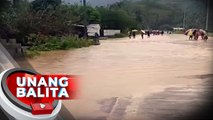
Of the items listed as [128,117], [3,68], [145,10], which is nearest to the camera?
[3,68]

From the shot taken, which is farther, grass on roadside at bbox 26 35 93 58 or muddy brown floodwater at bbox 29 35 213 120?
muddy brown floodwater at bbox 29 35 213 120

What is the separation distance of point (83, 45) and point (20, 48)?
1.01 ft

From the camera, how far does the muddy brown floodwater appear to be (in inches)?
92.0

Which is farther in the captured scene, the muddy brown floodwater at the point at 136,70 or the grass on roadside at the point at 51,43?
the muddy brown floodwater at the point at 136,70

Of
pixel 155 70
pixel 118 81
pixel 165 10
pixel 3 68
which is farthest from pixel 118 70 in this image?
pixel 3 68

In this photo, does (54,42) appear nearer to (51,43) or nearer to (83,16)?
(51,43)

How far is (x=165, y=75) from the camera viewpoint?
251 centimetres

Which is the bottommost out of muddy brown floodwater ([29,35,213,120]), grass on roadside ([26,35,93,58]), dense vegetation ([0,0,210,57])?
muddy brown floodwater ([29,35,213,120])

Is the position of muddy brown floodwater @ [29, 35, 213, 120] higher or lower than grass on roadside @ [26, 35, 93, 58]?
lower

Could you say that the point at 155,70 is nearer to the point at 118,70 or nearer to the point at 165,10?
the point at 118,70

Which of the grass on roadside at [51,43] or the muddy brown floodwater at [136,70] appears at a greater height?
the grass on roadside at [51,43]

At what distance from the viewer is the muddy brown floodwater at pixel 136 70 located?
234cm

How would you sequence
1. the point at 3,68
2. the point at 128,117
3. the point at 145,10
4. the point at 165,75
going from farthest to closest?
1. the point at 128,117
2. the point at 165,75
3. the point at 145,10
4. the point at 3,68

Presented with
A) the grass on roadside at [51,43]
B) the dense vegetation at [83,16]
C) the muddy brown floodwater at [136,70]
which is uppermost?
the dense vegetation at [83,16]
